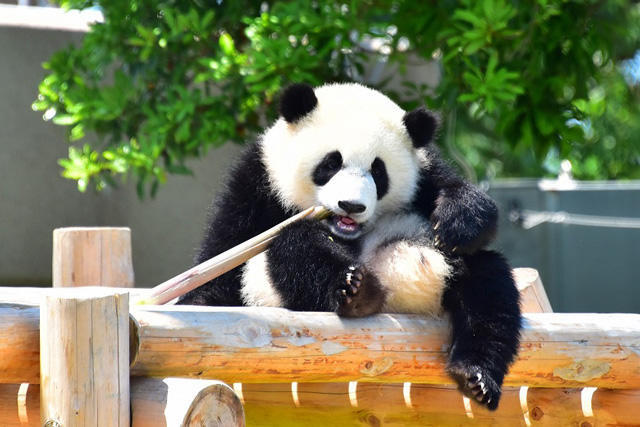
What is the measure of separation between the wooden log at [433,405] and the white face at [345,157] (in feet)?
1.71

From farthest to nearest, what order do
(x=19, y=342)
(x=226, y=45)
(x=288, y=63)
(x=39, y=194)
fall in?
(x=39, y=194) < (x=226, y=45) < (x=288, y=63) < (x=19, y=342)

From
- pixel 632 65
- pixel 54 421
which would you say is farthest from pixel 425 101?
pixel 632 65

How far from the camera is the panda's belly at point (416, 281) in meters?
2.84

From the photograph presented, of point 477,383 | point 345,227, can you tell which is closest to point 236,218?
point 345,227

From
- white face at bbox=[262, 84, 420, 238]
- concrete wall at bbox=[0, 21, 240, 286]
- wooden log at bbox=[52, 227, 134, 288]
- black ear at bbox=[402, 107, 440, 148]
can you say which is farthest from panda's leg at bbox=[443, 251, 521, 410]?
concrete wall at bbox=[0, 21, 240, 286]

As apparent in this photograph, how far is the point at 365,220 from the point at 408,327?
46cm

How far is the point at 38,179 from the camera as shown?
243 inches

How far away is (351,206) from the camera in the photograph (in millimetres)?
2838

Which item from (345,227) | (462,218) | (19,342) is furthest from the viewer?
(345,227)

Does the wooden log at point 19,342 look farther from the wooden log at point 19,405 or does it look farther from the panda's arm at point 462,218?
the panda's arm at point 462,218

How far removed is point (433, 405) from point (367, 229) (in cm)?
63

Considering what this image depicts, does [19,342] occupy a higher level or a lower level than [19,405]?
Answer: higher

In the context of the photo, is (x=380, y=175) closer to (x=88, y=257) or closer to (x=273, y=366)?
(x=273, y=366)

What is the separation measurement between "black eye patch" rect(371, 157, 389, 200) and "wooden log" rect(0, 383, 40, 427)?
131cm
